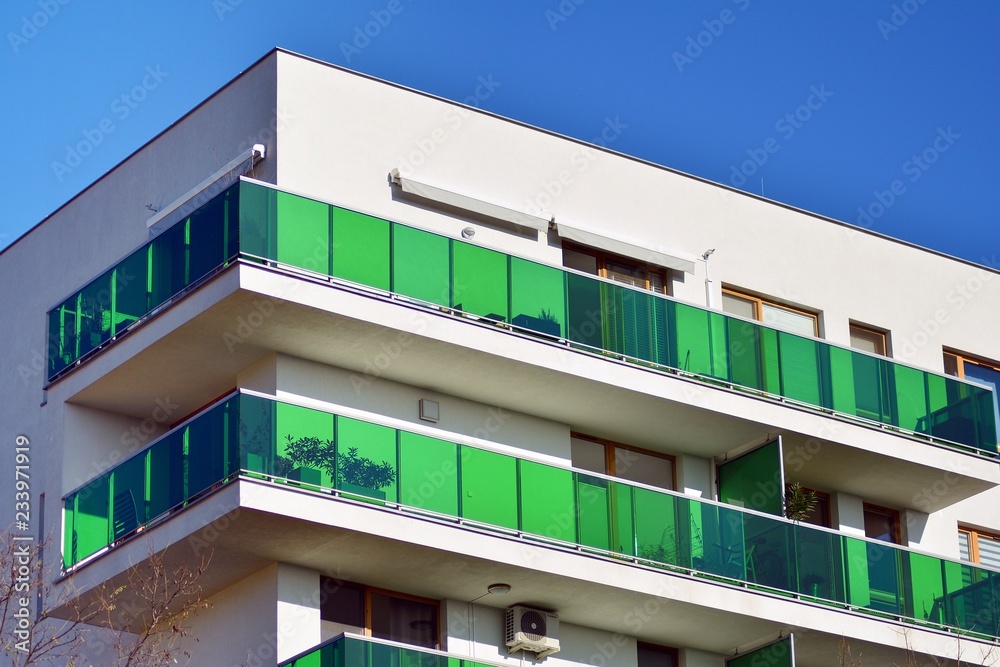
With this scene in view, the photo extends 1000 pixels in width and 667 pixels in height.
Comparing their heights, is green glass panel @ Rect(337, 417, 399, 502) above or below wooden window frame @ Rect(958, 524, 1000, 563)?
below

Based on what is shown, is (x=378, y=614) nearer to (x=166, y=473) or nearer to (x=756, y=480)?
(x=166, y=473)

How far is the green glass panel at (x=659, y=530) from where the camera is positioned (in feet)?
86.9

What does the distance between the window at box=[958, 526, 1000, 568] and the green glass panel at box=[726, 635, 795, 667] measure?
5.16 m

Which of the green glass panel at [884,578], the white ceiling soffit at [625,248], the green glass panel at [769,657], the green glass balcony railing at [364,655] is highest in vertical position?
the white ceiling soffit at [625,248]

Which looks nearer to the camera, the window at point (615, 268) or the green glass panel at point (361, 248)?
the green glass panel at point (361, 248)

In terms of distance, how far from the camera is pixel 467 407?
27094 mm

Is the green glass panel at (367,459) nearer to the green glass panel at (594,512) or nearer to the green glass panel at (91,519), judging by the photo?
the green glass panel at (594,512)

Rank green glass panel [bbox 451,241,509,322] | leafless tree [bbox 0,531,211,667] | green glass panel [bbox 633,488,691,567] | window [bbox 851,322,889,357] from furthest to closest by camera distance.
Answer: window [bbox 851,322,889,357]
green glass panel [bbox 633,488,691,567]
green glass panel [bbox 451,241,509,322]
leafless tree [bbox 0,531,211,667]

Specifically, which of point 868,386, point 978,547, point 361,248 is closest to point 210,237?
point 361,248

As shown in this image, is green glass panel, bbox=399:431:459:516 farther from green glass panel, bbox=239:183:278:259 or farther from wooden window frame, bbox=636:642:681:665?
wooden window frame, bbox=636:642:681:665

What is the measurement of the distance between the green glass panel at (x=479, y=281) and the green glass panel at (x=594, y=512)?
2277 millimetres

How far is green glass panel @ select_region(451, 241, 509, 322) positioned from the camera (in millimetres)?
26250

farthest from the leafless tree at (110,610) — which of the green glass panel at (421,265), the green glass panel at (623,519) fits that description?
the green glass panel at (623,519)

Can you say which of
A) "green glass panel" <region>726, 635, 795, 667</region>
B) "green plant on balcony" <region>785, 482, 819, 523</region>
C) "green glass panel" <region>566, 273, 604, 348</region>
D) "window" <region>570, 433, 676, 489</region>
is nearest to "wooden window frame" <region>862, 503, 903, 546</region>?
"green plant on balcony" <region>785, 482, 819, 523</region>
